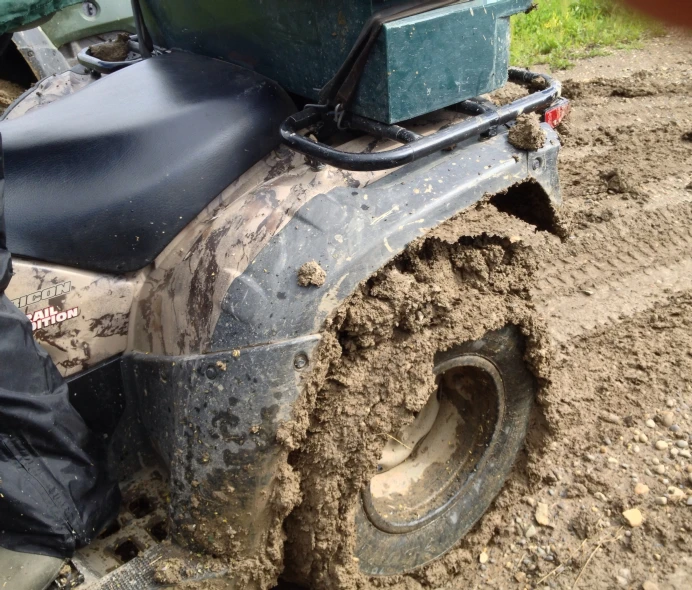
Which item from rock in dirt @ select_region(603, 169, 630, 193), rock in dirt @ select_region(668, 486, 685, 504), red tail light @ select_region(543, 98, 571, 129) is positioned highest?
red tail light @ select_region(543, 98, 571, 129)

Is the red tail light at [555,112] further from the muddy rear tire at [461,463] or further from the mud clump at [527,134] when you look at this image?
the muddy rear tire at [461,463]

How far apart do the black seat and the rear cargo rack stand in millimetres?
123

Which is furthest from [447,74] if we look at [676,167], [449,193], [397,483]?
[676,167]

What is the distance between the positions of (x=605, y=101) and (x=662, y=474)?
336 centimetres

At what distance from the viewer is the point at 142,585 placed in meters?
1.56

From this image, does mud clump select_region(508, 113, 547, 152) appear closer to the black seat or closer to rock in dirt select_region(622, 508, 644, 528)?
the black seat

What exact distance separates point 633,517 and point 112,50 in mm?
2421

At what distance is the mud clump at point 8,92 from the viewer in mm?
4348

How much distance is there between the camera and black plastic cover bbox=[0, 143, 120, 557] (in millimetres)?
1400

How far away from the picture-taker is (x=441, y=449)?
2.15m

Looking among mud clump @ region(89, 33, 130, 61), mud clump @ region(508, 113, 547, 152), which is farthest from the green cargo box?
mud clump @ region(89, 33, 130, 61)

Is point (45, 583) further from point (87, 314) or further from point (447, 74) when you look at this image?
point (447, 74)

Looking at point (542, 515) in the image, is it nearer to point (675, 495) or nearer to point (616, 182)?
point (675, 495)

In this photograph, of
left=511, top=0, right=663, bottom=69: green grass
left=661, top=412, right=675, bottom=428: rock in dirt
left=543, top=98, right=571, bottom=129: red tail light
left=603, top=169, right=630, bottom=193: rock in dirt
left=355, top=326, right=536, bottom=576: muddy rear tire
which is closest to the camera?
left=355, top=326, right=536, bottom=576: muddy rear tire
